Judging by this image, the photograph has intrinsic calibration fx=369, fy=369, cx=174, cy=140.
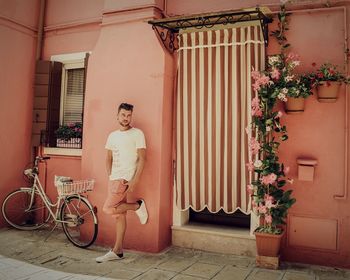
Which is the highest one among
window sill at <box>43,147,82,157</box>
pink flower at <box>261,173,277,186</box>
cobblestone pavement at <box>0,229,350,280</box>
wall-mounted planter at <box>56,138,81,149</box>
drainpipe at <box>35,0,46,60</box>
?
drainpipe at <box>35,0,46,60</box>

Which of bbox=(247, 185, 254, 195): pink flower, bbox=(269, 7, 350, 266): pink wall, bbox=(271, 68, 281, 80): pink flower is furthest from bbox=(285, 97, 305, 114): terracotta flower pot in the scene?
bbox=(247, 185, 254, 195): pink flower

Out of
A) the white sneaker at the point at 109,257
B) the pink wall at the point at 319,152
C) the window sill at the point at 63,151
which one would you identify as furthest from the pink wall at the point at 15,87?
the pink wall at the point at 319,152

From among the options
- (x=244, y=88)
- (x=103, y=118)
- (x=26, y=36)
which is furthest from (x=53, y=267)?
A: (x=26, y=36)

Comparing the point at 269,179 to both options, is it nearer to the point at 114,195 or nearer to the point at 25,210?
the point at 114,195

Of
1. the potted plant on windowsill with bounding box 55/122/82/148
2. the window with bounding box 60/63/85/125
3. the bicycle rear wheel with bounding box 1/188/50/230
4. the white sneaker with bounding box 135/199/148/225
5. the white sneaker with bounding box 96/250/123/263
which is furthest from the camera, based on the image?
the window with bounding box 60/63/85/125

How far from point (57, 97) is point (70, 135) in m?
0.89

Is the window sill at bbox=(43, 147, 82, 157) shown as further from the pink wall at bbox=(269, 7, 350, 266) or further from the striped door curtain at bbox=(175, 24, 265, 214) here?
the pink wall at bbox=(269, 7, 350, 266)

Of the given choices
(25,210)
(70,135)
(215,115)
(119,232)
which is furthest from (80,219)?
(215,115)

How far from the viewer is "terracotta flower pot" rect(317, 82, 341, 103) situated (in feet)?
16.6

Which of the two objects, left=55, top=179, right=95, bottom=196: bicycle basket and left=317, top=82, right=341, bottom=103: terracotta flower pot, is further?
left=55, top=179, right=95, bottom=196: bicycle basket

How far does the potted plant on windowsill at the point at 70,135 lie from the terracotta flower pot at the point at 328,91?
14.4 ft

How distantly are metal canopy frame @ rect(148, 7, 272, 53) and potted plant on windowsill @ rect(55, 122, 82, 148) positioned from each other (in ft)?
8.04

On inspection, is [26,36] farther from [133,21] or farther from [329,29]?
[329,29]

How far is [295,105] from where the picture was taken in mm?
5262
